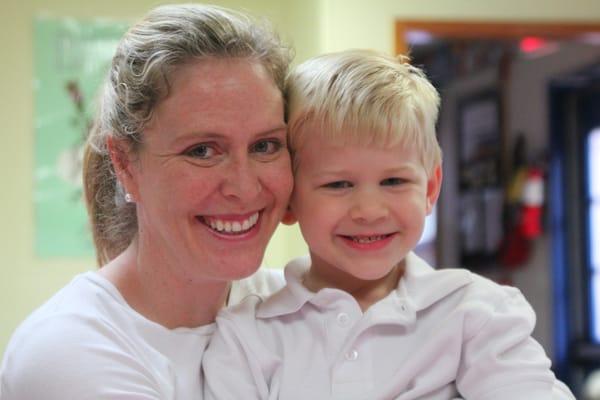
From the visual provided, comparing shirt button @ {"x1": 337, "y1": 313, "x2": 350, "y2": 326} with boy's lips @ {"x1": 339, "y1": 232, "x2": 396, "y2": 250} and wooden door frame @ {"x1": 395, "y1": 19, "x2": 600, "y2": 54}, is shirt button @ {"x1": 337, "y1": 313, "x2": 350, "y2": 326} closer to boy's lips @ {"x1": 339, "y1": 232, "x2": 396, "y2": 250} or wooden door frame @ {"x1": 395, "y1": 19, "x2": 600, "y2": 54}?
boy's lips @ {"x1": 339, "y1": 232, "x2": 396, "y2": 250}

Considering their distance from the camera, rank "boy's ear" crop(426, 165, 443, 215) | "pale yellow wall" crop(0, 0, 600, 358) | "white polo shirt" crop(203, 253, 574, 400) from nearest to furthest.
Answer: "white polo shirt" crop(203, 253, 574, 400)
"boy's ear" crop(426, 165, 443, 215)
"pale yellow wall" crop(0, 0, 600, 358)

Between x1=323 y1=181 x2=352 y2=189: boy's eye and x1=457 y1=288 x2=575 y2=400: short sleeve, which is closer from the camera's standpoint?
x1=457 y1=288 x2=575 y2=400: short sleeve

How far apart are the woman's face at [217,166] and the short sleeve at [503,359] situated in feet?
1.22

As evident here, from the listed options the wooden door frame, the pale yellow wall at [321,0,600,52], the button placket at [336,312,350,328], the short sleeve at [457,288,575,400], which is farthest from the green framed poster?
the short sleeve at [457,288,575,400]

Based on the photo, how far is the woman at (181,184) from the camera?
149cm

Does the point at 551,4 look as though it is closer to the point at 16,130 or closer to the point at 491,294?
the point at 16,130

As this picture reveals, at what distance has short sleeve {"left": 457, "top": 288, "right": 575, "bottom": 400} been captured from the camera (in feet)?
4.73

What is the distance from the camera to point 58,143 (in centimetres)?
465

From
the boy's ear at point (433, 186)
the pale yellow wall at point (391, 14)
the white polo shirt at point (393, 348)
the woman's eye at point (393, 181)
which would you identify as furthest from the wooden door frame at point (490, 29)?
the white polo shirt at point (393, 348)

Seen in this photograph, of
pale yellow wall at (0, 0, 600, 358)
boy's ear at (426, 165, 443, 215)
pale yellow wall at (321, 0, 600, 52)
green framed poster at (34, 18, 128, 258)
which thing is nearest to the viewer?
boy's ear at (426, 165, 443, 215)

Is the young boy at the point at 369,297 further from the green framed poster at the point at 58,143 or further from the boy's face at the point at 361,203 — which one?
the green framed poster at the point at 58,143

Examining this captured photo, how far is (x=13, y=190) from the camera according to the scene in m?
4.64

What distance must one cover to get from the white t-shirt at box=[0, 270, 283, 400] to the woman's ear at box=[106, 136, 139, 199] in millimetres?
160

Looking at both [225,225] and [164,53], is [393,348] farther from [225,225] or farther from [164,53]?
[164,53]
